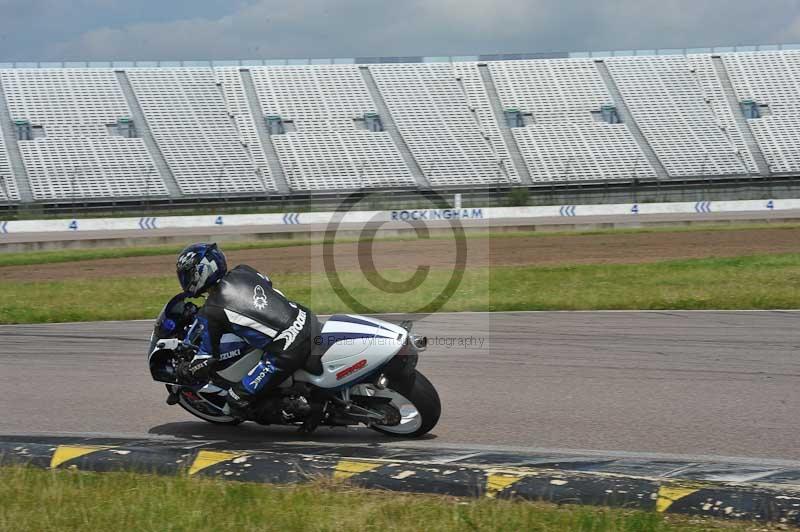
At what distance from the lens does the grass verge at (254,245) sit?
25500mm

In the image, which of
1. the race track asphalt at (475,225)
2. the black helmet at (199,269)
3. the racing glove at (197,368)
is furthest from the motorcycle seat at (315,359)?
the race track asphalt at (475,225)

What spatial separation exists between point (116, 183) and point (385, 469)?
→ 42407 mm

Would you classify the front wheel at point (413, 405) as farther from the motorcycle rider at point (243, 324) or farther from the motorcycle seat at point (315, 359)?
the motorcycle rider at point (243, 324)

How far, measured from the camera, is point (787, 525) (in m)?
4.21

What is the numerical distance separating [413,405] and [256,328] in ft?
4.07

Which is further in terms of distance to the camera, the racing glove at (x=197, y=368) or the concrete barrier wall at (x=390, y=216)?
the concrete barrier wall at (x=390, y=216)

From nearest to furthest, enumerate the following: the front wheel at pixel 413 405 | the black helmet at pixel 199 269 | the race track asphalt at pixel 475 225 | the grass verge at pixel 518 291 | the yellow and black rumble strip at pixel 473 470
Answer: the yellow and black rumble strip at pixel 473 470 < the black helmet at pixel 199 269 < the front wheel at pixel 413 405 < the grass verge at pixel 518 291 < the race track asphalt at pixel 475 225

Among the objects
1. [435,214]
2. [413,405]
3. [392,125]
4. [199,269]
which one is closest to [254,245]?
[435,214]

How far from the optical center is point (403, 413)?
644 centimetres

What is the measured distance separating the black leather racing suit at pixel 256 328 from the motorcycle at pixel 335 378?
3.8 inches

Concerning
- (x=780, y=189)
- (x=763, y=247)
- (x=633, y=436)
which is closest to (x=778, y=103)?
(x=780, y=189)

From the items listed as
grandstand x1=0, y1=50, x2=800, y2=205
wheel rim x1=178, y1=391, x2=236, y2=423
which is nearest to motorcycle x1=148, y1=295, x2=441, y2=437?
wheel rim x1=178, y1=391, x2=236, y2=423

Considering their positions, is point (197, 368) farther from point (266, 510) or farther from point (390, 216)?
point (390, 216)
